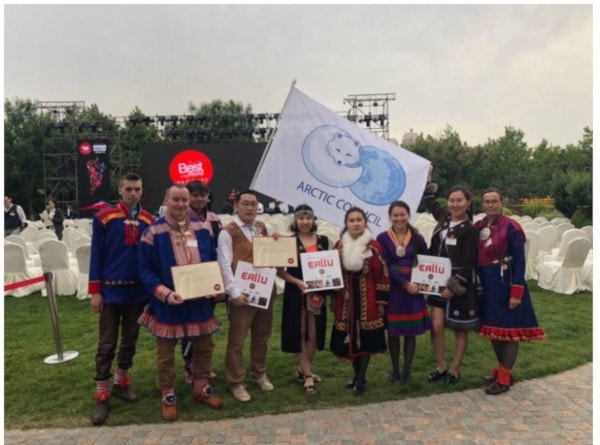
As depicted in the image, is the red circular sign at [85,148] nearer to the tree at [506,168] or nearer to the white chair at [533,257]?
the white chair at [533,257]

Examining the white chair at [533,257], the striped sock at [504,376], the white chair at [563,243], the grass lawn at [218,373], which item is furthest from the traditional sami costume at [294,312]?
the white chair at [533,257]

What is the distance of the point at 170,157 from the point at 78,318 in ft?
68.9

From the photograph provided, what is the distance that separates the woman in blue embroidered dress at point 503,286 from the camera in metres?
3.73

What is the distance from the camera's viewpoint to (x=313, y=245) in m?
3.76

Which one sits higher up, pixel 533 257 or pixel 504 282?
pixel 504 282

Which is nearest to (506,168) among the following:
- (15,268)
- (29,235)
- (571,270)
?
(571,270)

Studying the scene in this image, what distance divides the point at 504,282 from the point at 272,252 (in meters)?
1.90

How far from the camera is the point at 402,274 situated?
3826 millimetres

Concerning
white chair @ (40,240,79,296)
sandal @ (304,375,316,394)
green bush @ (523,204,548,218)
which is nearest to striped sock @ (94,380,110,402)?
sandal @ (304,375,316,394)

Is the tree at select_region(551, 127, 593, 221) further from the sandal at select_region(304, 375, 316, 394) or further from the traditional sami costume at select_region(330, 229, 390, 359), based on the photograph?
Result: the sandal at select_region(304, 375, 316, 394)

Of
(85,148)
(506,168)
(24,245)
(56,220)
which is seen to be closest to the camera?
(24,245)

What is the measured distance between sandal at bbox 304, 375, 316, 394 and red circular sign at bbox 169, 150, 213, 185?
23.2m

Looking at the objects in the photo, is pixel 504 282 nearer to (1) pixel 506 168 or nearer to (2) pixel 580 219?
(2) pixel 580 219

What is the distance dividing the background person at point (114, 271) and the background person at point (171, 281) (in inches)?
8.6
